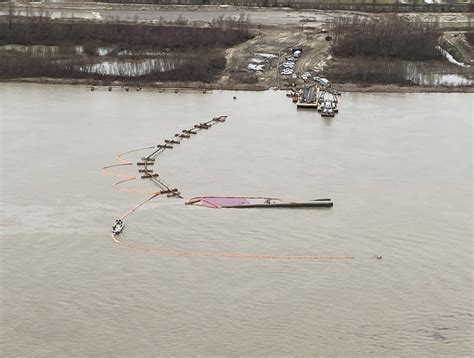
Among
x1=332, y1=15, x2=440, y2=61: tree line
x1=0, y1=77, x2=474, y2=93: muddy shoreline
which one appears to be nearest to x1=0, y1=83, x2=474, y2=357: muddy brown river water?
x1=0, y1=77, x2=474, y2=93: muddy shoreline

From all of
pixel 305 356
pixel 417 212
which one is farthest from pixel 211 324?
pixel 417 212

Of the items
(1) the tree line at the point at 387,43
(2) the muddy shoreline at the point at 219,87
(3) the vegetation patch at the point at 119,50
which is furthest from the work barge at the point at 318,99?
(1) the tree line at the point at 387,43

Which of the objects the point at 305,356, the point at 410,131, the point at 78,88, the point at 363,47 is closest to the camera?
the point at 305,356

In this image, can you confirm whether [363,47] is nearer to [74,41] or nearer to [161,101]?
[161,101]

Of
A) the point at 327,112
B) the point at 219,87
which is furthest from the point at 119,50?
the point at 327,112

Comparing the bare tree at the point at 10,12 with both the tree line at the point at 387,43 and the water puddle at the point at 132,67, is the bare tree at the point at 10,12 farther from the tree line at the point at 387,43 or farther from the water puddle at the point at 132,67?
the tree line at the point at 387,43

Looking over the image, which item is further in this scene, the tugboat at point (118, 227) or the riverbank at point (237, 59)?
the riverbank at point (237, 59)
